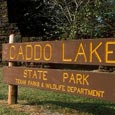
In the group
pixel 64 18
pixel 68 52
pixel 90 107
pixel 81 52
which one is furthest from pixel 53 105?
pixel 64 18

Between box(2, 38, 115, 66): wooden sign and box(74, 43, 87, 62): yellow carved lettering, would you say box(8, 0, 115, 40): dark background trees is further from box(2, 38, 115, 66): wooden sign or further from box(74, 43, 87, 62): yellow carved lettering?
box(74, 43, 87, 62): yellow carved lettering

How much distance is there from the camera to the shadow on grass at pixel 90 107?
8078 mm

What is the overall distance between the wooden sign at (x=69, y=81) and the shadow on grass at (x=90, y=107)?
2.87 ft

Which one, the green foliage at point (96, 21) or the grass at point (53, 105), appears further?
the green foliage at point (96, 21)

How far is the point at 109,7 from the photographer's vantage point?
13180 millimetres

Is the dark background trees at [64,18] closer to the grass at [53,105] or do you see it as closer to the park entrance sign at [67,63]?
the grass at [53,105]

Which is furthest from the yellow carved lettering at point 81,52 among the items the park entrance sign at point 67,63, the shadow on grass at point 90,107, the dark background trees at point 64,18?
the dark background trees at point 64,18

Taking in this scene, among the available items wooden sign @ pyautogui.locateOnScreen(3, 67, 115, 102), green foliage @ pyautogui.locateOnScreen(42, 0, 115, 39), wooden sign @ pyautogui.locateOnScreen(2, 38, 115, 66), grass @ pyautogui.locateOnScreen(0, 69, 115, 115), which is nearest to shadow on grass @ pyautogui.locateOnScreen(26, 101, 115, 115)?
grass @ pyautogui.locateOnScreen(0, 69, 115, 115)

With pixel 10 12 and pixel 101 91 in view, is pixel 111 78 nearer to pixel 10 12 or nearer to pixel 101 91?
pixel 101 91

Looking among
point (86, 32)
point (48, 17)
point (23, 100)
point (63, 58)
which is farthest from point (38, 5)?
point (63, 58)

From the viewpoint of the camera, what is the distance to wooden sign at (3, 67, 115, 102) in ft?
20.8

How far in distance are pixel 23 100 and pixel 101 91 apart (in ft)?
10.4

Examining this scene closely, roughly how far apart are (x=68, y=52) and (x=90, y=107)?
187 cm

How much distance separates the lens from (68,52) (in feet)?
23.0
